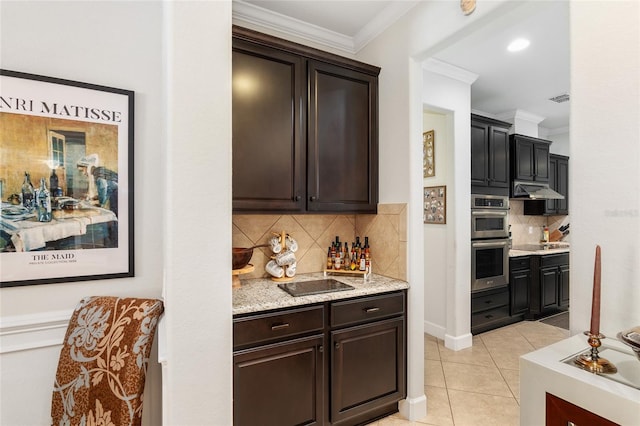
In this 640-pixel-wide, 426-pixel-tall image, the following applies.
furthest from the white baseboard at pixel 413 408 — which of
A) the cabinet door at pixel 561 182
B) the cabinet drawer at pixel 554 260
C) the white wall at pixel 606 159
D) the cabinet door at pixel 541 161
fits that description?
the cabinet door at pixel 561 182

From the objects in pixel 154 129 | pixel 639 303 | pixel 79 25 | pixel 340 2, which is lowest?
pixel 639 303

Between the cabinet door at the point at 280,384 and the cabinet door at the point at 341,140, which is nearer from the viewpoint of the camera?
the cabinet door at the point at 280,384

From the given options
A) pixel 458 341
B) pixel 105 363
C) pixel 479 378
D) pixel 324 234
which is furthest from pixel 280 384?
pixel 458 341

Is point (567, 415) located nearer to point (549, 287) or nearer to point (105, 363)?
point (105, 363)

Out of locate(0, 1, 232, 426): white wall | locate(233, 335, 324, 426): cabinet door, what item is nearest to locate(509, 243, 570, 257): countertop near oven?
locate(233, 335, 324, 426): cabinet door

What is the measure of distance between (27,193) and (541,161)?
18.1 feet

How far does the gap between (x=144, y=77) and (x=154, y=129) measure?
0.99ft

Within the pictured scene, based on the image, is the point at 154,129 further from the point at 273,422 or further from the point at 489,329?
the point at 489,329

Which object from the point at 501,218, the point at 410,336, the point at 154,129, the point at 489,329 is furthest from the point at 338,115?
the point at 489,329

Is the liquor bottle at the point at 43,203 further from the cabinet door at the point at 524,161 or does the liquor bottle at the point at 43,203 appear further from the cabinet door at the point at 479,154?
the cabinet door at the point at 524,161

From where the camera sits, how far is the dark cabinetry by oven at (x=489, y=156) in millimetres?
3572

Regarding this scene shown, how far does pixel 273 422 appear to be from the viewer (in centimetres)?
167

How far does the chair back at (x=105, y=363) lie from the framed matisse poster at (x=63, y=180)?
0.99 feet

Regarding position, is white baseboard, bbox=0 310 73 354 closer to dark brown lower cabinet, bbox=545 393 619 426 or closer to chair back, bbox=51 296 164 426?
chair back, bbox=51 296 164 426
